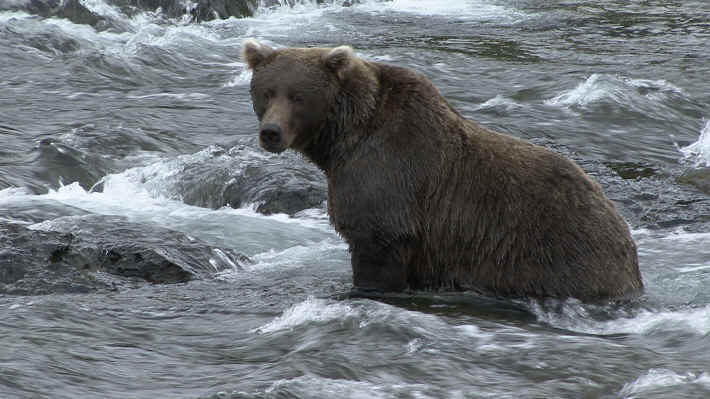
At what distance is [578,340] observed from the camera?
17.2 ft

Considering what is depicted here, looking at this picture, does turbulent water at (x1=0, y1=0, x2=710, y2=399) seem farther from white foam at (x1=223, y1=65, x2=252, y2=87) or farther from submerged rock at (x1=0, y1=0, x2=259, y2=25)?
submerged rock at (x1=0, y1=0, x2=259, y2=25)

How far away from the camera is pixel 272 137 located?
5.58 meters

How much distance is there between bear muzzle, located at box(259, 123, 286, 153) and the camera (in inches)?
218

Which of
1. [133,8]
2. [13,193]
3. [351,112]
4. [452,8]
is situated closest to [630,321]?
[351,112]

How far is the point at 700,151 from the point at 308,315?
6008 millimetres

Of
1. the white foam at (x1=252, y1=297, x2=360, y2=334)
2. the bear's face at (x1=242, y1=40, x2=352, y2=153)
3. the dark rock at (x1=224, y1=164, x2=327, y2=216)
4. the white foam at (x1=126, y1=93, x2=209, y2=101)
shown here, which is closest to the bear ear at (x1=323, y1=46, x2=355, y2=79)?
the bear's face at (x1=242, y1=40, x2=352, y2=153)

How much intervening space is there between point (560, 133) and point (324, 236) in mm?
3820

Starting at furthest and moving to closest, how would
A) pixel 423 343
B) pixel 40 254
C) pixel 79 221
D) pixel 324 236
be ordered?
pixel 324 236
pixel 79 221
pixel 40 254
pixel 423 343

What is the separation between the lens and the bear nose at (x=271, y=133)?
218 inches

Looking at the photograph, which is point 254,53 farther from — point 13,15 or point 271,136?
point 13,15

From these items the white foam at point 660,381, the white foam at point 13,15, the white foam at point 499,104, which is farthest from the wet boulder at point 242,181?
the white foam at point 13,15

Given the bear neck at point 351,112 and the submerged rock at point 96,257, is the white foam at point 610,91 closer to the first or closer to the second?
the submerged rock at point 96,257

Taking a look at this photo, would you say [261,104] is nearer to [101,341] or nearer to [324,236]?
[101,341]

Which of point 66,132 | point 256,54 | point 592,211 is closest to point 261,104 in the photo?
point 256,54
